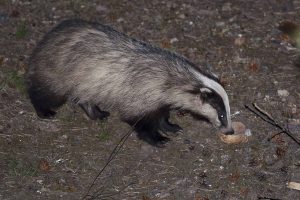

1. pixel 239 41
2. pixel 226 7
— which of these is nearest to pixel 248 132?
pixel 239 41

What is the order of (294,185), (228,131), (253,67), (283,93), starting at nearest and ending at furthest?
(294,185), (228,131), (283,93), (253,67)

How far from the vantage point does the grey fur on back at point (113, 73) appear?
669cm

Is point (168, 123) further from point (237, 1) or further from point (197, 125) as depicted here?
point (237, 1)

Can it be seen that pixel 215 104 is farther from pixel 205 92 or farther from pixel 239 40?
pixel 239 40

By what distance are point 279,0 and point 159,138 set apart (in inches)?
129

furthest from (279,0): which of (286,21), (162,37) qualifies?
(162,37)

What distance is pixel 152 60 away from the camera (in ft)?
22.4

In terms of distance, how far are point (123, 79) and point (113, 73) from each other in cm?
12

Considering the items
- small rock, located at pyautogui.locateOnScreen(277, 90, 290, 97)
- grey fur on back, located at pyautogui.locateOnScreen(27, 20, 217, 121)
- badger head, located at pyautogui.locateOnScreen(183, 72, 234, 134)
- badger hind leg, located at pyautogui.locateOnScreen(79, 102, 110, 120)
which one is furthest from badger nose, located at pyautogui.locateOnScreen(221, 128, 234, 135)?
badger hind leg, located at pyautogui.locateOnScreen(79, 102, 110, 120)

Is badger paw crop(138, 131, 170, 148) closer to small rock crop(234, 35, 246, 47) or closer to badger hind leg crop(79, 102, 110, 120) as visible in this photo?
badger hind leg crop(79, 102, 110, 120)

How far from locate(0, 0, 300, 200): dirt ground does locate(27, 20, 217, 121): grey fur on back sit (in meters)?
0.43

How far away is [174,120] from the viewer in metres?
7.21

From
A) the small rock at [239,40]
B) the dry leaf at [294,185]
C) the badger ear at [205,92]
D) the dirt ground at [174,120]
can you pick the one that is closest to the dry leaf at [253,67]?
the dirt ground at [174,120]

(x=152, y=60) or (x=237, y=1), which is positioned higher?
(x=152, y=60)
